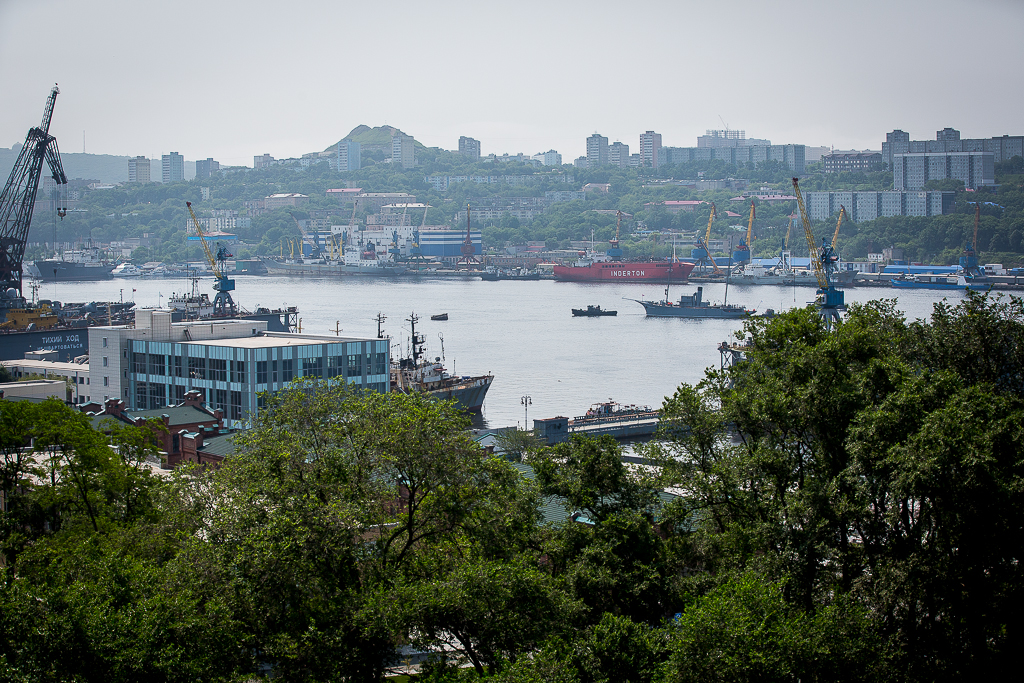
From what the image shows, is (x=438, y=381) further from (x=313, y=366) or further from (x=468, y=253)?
(x=468, y=253)

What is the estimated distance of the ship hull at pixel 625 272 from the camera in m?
82.1

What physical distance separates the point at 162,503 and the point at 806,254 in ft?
311

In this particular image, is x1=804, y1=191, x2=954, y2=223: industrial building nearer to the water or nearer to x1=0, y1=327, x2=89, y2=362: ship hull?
the water

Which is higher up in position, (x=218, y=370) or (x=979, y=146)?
(x=979, y=146)

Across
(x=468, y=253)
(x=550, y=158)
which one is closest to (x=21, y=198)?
(x=468, y=253)

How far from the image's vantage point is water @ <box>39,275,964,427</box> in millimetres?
32594

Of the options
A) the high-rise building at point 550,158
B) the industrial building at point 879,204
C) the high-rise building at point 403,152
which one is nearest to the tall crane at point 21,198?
the industrial building at point 879,204

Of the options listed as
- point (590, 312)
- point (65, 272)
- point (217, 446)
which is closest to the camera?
point (217, 446)

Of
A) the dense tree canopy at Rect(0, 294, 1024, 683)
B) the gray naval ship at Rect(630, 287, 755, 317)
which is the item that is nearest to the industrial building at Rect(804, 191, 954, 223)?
the gray naval ship at Rect(630, 287, 755, 317)

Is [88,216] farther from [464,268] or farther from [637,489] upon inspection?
[637,489]

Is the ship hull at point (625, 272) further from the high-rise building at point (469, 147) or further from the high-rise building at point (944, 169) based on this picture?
the high-rise building at point (469, 147)

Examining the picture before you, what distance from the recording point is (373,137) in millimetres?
190250

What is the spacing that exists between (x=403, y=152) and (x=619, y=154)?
3523 cm

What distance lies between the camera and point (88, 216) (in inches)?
5027
